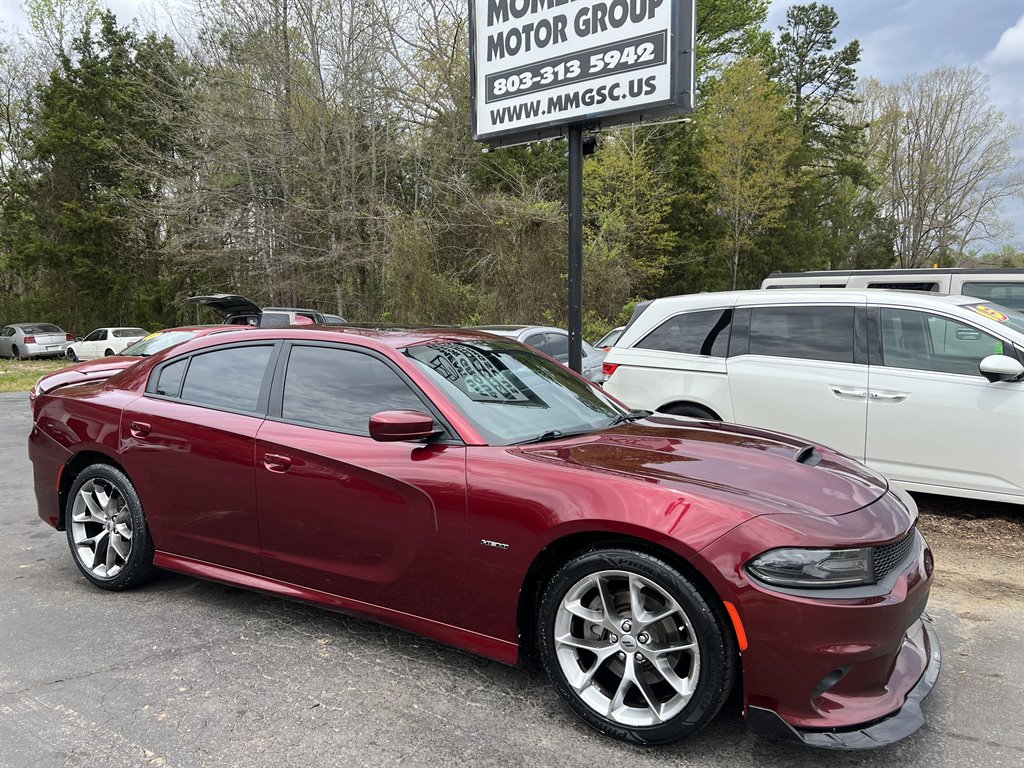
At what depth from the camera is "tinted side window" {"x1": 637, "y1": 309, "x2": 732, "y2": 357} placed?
606 cm

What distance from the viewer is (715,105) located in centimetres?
3045

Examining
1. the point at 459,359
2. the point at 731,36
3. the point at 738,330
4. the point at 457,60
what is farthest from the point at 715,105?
the point at 459,359

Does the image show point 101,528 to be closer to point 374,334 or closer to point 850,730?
point 374,334

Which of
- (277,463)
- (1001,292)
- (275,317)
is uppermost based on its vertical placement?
(1001,292)

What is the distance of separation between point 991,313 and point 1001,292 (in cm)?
601

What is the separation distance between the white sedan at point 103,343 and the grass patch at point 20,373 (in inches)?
42.7

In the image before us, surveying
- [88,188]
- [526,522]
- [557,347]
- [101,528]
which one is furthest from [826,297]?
[88,188]

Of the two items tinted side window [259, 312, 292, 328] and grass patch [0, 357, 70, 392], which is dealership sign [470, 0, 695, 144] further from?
grass patch [0, 357, 70, 392]

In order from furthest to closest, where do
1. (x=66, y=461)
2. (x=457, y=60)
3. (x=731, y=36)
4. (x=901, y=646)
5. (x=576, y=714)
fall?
(x=731, y=36), (x=457, y=60), (x=66, y=461), (x=576, y=714), (x=901, y=646)

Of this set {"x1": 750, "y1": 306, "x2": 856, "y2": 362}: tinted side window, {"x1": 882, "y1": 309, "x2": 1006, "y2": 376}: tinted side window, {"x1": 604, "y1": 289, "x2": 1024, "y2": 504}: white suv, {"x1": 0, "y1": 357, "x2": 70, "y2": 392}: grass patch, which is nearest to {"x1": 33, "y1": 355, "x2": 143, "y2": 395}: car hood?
{"x1": 604, "y1": 289, "x2": 1024, "y2": 504}: white suv

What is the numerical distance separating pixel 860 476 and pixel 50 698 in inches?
139

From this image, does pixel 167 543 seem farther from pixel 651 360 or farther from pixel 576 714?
pixel 651 360

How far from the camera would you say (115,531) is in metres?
4.02

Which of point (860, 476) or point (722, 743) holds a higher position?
point (860, 476)
